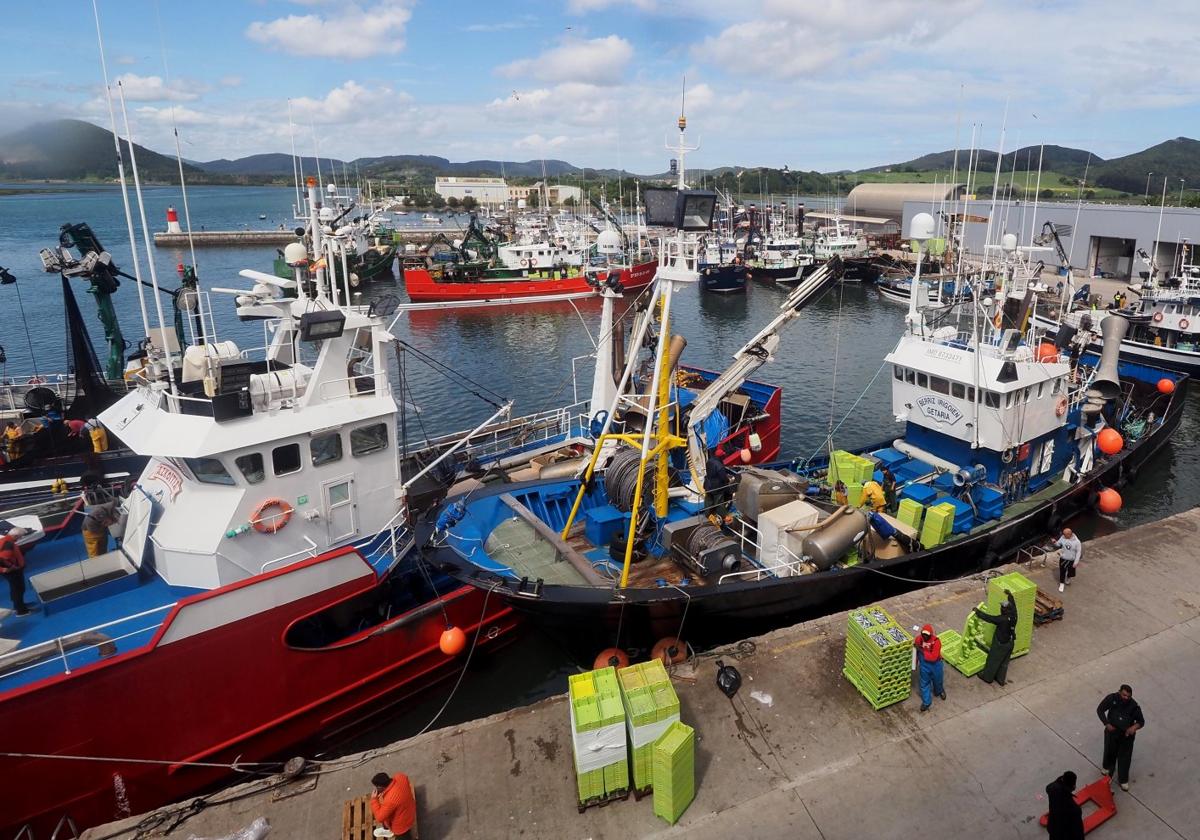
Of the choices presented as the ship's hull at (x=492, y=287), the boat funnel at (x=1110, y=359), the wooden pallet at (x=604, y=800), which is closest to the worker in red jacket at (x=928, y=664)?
the wooden pallet at (x=604, y=800)

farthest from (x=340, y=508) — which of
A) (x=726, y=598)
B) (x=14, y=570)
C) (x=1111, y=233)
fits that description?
(x=1111, y=233)

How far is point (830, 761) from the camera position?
7430mm

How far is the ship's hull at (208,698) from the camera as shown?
7559 mm

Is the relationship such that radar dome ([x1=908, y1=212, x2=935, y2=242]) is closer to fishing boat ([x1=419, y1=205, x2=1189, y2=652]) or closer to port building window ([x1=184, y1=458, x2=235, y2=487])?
fishing boat ([x1=419, y1=205, x2=1189, y2=652])

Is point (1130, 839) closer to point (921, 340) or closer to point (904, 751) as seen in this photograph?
point (904, 751)

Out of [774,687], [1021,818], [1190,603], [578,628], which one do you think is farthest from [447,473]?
[1190,603]

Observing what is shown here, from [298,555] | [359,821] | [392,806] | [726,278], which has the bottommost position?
[359,821]

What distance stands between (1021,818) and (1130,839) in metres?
0.94

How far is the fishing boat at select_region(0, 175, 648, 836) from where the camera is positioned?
7805 mm

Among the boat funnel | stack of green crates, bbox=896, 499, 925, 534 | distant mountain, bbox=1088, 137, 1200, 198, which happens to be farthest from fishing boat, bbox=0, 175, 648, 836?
distant mountain, bbox=1088, 137, 1200, 198

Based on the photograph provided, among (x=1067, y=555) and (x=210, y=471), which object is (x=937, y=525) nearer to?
(x=1067, y=555)

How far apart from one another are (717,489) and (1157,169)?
162m

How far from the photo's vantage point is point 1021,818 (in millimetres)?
6684

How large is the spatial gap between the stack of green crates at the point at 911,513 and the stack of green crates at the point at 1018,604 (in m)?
2.83
